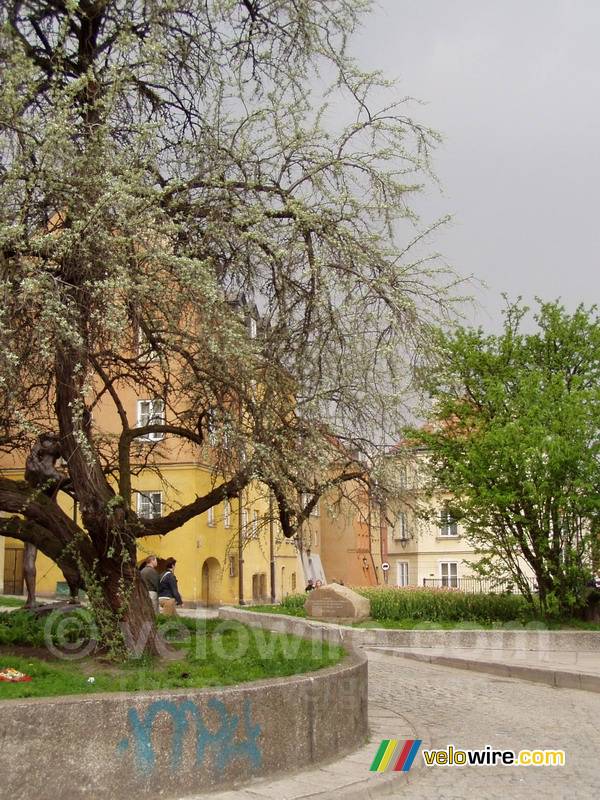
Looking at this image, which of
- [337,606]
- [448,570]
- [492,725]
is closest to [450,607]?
[337,606]

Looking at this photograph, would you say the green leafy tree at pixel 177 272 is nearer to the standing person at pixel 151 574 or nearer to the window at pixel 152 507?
the window at pixel 152 507

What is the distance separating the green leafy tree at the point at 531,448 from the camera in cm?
1877

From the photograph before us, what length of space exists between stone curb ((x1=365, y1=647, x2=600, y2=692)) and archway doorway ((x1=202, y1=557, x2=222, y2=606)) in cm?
2187

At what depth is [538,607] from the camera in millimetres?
20875

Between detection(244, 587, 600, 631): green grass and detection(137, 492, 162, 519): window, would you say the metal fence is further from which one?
detection(137, 492, 162, 519): window

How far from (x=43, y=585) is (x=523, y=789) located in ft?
108

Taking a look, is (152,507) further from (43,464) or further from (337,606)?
(337,606)

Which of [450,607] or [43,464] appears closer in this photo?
[43,464]

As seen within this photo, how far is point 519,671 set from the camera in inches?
608

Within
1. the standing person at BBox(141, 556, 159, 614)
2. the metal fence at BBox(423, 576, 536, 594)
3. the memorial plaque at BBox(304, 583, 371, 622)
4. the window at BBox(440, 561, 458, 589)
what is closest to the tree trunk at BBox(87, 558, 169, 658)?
the standing person at BBox(141, 556, 159, 614)

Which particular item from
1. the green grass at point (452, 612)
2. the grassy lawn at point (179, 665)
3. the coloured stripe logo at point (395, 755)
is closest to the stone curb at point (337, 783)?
the coloured stripe logo at point (395, 755)

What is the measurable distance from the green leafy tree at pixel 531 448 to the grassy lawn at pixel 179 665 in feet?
27.0

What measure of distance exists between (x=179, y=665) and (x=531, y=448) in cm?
1114

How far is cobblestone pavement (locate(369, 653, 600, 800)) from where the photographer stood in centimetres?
784
